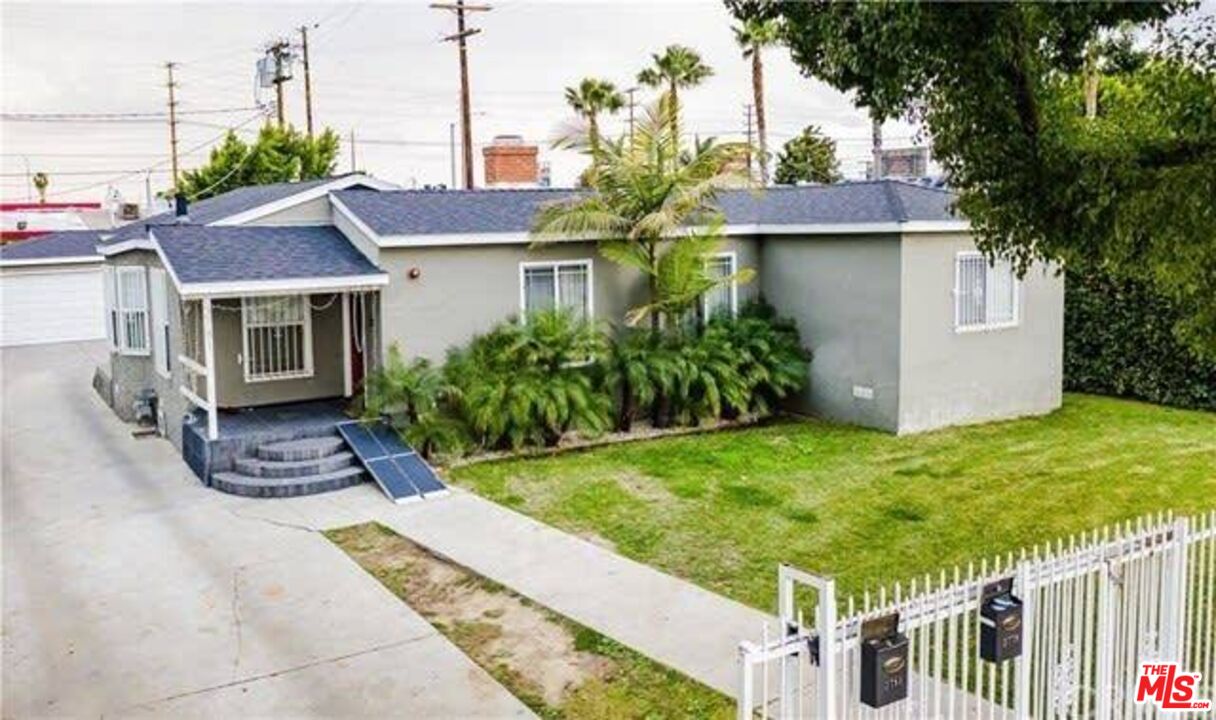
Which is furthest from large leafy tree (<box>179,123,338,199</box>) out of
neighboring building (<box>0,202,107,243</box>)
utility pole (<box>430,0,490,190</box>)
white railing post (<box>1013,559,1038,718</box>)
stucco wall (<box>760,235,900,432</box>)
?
white railing post (<box>1013,559,1038,718</box>)

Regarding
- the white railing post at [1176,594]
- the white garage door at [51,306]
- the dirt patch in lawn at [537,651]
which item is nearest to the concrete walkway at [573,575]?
the dirt patch in lawn at [537,651]

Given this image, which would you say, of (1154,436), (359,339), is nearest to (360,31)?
(359,339)

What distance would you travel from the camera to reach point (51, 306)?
1196 inches

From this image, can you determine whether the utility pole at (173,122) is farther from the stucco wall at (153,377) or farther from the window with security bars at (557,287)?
the window with security bars at (557,287)

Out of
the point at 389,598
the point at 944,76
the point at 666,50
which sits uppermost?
the point at 666,50

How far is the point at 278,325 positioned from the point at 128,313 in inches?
142

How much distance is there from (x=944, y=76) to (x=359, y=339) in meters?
11.6

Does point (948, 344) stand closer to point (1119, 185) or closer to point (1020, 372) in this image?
point (1020, 372)

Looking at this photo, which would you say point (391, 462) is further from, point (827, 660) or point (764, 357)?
point (827, 660)

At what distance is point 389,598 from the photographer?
31.3ft

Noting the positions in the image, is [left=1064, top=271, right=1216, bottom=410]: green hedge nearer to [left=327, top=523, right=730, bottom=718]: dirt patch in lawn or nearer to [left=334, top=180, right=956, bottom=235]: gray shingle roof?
[left=334, top=180, right=956, bottom=235]: gray shingle roof

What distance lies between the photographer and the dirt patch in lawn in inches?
288

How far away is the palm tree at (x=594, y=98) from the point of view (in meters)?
30.8

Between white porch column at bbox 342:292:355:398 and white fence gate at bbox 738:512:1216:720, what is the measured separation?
10.8 m
